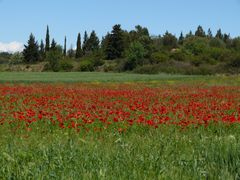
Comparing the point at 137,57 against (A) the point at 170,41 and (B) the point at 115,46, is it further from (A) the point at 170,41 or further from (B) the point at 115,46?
(A) the point at 170,41

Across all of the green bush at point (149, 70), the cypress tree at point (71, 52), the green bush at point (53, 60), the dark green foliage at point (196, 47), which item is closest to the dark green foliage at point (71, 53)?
the cypress tree at point (71, 52)

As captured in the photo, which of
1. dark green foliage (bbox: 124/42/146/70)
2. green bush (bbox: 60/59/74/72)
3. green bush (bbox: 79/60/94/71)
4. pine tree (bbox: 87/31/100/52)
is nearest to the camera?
dark green foliage (bbox: 124/42/146/70)

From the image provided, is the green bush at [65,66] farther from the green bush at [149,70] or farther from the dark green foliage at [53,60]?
the green bush at [149,70]

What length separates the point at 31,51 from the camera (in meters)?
103

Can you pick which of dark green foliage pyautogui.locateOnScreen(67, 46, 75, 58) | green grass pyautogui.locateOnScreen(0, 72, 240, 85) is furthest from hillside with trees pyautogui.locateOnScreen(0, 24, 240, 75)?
green grass pyautogui.locateOnScreen(0, 72, 240, 85)

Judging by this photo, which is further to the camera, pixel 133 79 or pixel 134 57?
pixel 134 57

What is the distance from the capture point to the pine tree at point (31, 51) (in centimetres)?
10044

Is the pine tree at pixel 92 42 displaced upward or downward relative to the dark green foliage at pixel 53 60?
upward

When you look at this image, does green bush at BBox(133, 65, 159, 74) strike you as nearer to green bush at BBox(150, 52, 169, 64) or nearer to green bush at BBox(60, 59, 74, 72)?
green bush at BBox(150, 52, 169, 64)

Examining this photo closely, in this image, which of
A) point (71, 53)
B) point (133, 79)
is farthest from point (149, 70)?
point (71, 53)

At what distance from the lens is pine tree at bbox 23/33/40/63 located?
330 feet

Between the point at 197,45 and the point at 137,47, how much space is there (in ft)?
89.8

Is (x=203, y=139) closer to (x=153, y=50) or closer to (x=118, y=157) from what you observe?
(x=118, y=157)

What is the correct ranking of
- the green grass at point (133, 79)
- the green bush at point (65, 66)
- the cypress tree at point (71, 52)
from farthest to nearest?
the cypress tree at point (71, 52), the green bush at point (65, 66), the green grass at point (133, 79)
